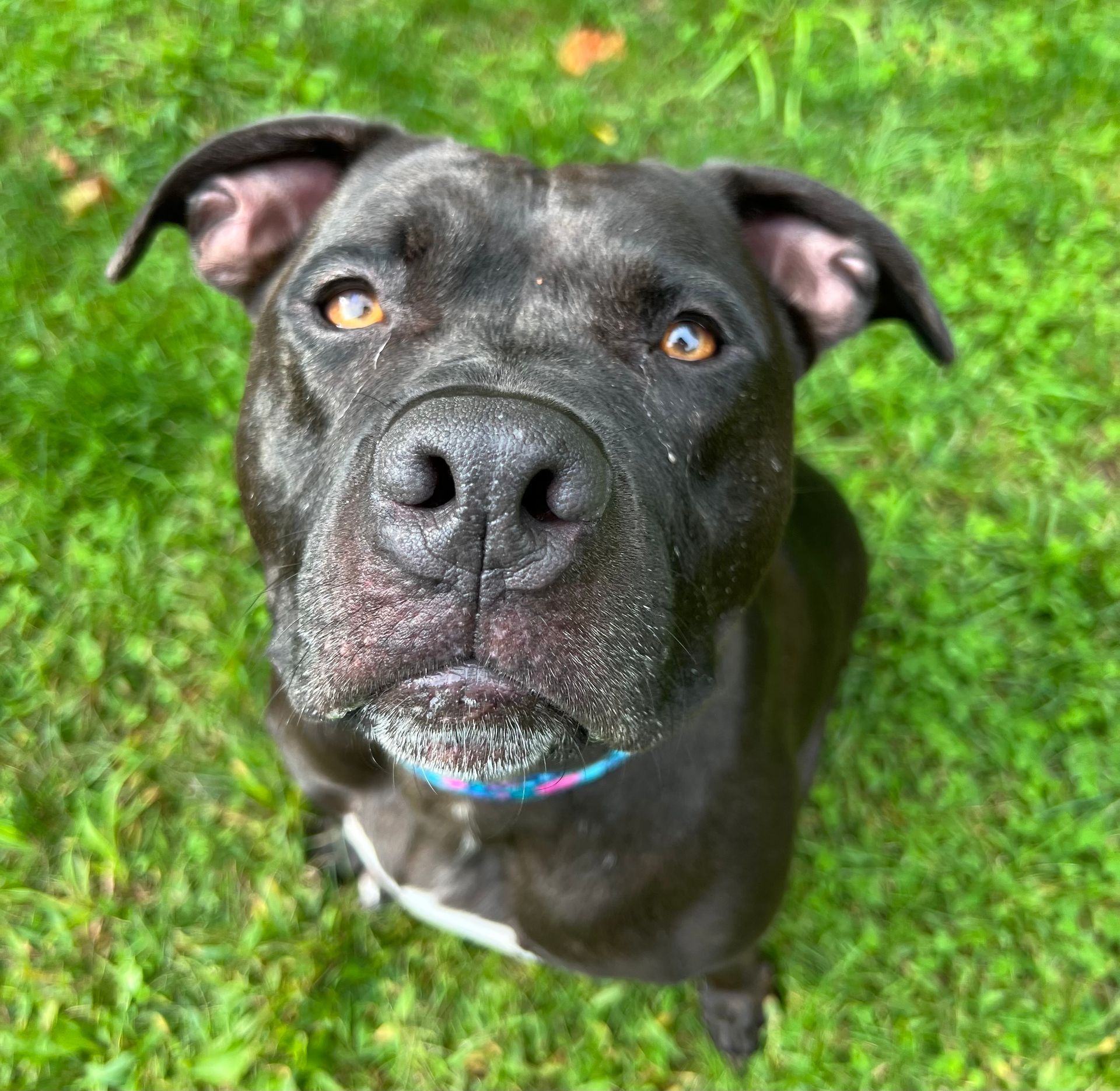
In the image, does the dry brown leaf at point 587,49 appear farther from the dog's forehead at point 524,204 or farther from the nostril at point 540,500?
the nostril at point 540,500

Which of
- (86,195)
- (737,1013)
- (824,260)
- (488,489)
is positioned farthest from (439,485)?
(86,195)

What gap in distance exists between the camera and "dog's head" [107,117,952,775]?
57.6 inches

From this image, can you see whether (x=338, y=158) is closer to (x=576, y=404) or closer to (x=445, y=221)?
(x=445, y=221)

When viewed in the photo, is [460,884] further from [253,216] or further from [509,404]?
[253,216]

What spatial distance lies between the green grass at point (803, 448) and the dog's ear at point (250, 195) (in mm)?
1290

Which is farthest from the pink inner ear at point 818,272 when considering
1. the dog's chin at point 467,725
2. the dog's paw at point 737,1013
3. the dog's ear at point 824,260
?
the dog's paw at point 737,1013

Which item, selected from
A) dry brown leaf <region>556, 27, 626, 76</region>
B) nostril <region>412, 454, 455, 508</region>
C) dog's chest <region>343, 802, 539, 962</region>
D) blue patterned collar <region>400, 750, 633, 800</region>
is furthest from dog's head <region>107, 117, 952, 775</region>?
dry brown leaf <region>556, 27, 626, 76</region>

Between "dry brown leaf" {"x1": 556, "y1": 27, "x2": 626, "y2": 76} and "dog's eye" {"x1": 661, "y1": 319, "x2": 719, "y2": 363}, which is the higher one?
"dog's eye" {"x1": 661, "y1": 319, "x2": 719, "y2": 363}

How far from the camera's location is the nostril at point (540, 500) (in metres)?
1.45

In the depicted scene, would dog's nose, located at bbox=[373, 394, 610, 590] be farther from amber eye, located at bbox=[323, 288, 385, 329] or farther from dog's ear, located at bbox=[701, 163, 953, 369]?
dog's ear, located at bbox=[701, 163, 953, 369]

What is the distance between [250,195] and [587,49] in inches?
109

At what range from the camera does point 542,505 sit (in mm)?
1465

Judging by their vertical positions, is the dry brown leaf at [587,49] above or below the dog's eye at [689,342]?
below

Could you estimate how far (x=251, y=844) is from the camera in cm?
332
